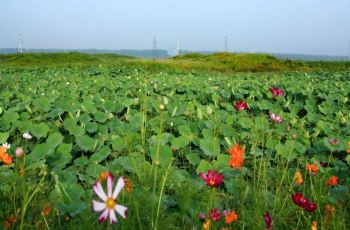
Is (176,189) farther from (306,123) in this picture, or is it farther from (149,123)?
(306,123)

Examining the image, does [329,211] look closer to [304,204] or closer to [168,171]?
[304,204]

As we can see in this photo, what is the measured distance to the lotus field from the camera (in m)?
1.92

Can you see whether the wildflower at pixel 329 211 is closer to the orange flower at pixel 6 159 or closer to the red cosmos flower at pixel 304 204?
the red cosmos flower at pixel 304 204

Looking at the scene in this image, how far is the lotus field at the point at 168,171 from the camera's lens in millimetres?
1924

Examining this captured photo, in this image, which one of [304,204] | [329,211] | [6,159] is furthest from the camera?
[6,159]

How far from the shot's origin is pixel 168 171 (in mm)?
2299

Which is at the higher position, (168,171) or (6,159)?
(6,159)

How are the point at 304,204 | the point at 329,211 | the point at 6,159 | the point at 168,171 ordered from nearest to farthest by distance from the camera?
the point at 304,204
the point at 329,211
the point at 6,159
the point at 168,171

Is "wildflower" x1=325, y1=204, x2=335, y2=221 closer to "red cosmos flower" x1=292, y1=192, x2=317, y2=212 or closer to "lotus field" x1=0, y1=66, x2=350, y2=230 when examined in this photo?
"lotus field" x1=0, y1=66, x2=350, y2=230

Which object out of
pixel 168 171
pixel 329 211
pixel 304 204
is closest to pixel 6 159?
pixel 168 171

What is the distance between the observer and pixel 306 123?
4395 millimetres

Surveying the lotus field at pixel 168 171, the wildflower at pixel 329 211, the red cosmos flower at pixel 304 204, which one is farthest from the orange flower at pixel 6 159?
the wildflower at pixel 329 211

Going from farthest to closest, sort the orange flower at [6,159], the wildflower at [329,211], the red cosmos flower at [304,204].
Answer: the orange flower at [6,159] → the wildflower at [329,211] → the red cosmos flower at [304,204]

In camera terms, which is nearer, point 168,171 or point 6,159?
point 6,159
